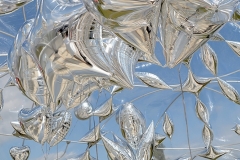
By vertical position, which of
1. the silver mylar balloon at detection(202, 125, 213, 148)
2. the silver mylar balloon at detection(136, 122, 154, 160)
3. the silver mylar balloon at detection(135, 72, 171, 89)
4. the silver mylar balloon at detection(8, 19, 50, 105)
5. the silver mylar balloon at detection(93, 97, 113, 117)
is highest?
the silver mylar balloon at detection(8, 19, 50, 105)

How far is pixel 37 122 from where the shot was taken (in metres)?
1.58

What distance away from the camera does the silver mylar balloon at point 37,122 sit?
62.6 inches

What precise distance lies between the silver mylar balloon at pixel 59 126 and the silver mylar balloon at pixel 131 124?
0.28m

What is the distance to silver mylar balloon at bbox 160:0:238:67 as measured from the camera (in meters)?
0.62

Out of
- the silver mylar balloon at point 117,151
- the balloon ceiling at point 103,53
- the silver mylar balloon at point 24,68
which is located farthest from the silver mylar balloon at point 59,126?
the silver mylar balloon at point 24,68

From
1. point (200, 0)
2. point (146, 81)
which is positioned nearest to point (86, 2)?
point (200, 0)

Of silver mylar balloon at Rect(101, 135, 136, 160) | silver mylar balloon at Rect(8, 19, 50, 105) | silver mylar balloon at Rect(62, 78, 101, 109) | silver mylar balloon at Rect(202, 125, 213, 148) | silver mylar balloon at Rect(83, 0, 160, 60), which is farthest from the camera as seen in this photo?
silver mylar balloon at Rect(202, 125, 213, 148)

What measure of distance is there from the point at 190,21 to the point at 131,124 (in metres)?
1.16

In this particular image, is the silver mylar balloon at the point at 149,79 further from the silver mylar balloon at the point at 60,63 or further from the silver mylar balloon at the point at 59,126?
the silver mylar balloon at the point at 60,63

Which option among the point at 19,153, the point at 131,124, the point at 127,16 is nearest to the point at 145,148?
the point at 131,124

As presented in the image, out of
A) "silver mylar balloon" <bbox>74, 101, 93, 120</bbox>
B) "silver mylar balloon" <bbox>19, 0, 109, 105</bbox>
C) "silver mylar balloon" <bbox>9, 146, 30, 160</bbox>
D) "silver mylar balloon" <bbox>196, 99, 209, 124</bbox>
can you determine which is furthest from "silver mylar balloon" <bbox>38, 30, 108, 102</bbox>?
"silver mylar balloon" <bbox>9, 146, 30, 160</bbox>

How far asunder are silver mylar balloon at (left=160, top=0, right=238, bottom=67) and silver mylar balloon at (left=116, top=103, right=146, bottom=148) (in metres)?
1.00

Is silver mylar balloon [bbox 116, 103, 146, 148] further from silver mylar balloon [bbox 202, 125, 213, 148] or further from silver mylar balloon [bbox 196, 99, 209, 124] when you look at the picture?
silver mylar balloon [bbox 202, 125, 213, 148]

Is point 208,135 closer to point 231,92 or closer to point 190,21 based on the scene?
point 231,92
